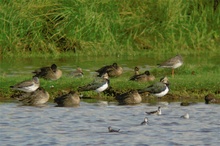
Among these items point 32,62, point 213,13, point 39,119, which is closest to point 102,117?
point 39,119

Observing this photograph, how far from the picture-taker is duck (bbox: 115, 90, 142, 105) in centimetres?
2034

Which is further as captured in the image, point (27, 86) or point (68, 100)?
point (27, 86)

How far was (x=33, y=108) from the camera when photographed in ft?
66.3

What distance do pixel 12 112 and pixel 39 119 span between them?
1.22 metres

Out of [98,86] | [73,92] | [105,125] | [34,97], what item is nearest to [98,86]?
[98,86]

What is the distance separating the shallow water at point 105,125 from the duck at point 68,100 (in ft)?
0.59

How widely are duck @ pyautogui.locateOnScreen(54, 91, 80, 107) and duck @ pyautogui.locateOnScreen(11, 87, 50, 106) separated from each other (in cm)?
31

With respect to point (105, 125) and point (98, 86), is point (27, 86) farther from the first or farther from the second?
point (105, 125)

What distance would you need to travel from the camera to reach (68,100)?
20000mm

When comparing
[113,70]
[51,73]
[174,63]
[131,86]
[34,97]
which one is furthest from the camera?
[174,63]

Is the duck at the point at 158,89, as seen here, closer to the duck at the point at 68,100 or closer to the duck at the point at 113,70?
the duck at the point at 68,100

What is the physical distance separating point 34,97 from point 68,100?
107 cm

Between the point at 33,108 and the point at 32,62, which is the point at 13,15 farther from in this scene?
the point at 33,108

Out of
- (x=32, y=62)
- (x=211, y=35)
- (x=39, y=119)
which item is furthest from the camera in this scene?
(x=211, y=35)
